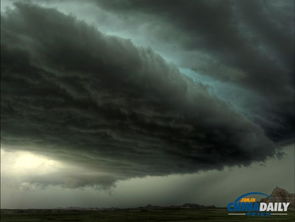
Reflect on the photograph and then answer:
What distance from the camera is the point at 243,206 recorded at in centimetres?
11750

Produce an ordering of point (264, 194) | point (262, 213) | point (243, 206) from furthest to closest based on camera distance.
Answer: point (262, 213) < point (243, 206) < point (264, 194)

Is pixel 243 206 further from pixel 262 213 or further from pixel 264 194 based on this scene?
pixel 262 213

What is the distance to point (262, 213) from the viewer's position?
15688 cm

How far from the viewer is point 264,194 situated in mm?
106812

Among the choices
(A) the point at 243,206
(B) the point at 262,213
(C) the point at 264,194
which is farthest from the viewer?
(B) the point at 262,213

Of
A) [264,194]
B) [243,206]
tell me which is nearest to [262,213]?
[243,206]

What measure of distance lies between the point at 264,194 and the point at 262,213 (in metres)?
57.7

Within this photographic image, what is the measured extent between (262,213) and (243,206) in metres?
47.4

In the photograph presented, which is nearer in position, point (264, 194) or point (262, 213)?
point (264, 194)

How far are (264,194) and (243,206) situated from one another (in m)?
13.5

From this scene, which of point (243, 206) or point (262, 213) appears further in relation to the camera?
point (262, 213)
